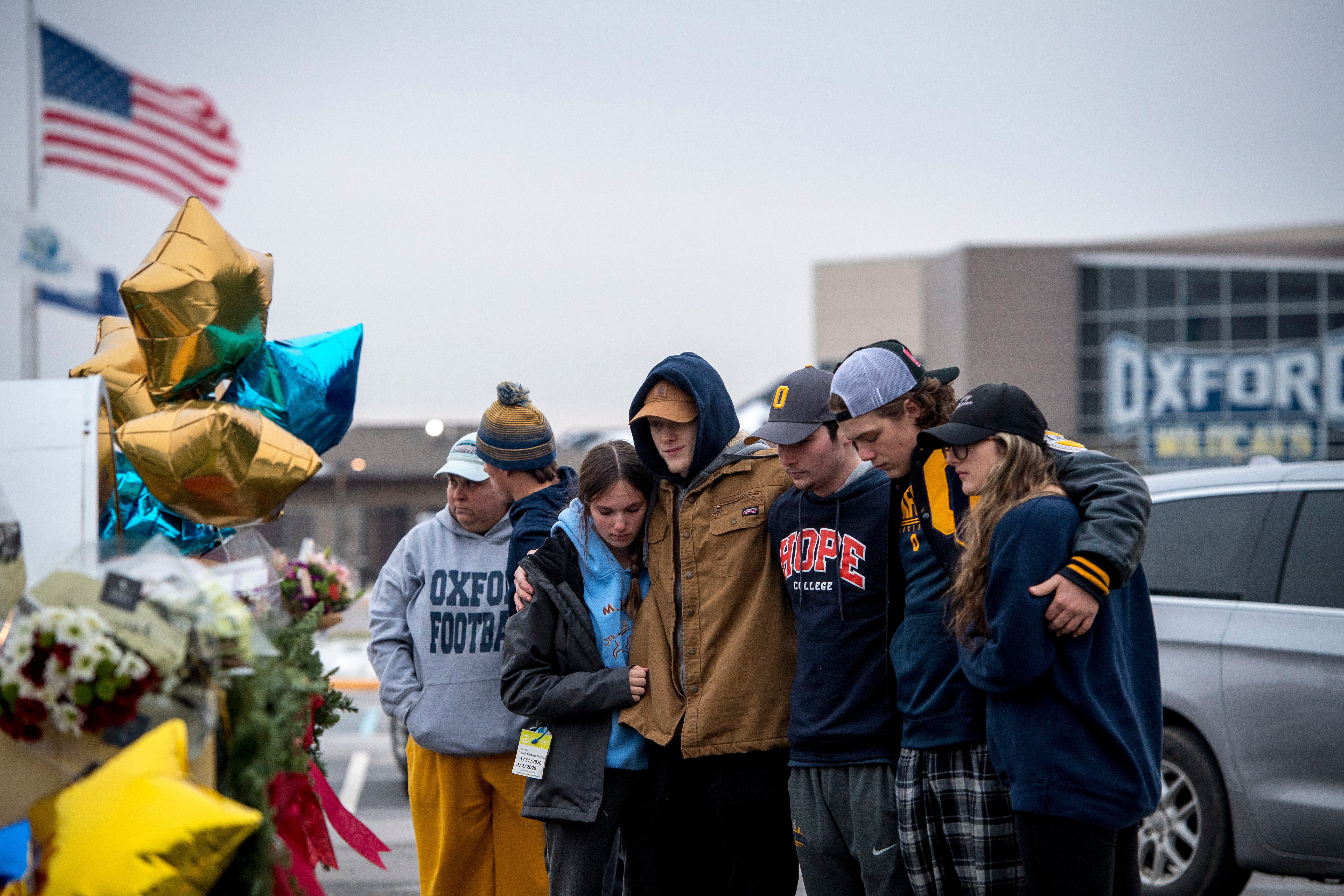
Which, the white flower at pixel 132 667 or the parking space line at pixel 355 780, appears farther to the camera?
the parking space line at pixel 355 780

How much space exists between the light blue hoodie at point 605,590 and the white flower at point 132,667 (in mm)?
1650

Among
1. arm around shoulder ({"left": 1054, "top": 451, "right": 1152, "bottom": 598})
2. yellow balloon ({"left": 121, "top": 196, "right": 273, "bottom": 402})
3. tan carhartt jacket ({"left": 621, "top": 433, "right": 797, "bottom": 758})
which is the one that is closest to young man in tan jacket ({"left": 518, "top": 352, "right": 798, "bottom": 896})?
tan carhartt jacket ({"left": 621, "top": 433, "right": 797, "bottom": 758})

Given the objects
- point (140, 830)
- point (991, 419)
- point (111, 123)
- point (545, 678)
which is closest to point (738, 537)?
point (545, 678)

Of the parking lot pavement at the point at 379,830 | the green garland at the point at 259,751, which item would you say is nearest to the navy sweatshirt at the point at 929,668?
the parking lot pavement at the point at 379,830

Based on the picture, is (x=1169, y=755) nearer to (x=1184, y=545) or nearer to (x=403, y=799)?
(x=1184, y=545)

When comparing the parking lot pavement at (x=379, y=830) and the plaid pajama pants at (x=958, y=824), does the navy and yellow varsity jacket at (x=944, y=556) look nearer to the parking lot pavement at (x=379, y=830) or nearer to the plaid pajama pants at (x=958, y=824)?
the plaid pajama pants at (x=958, y=824)

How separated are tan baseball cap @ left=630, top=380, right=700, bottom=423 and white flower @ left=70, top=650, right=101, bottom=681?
1822mm

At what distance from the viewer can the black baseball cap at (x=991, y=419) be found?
2844 mm

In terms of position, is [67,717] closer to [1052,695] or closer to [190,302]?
[190,302]

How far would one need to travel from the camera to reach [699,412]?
3383 mm

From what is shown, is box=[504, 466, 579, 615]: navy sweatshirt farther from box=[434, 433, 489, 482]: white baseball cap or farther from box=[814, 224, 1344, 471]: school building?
box=[814, 224, 1344, 471]: school building

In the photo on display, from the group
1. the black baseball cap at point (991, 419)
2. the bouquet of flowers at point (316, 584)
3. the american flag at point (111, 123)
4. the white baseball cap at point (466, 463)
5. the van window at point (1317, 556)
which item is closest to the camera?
the black baseball cap at point (991, 419)

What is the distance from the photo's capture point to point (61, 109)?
1434cm

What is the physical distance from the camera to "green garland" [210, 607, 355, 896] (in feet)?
6.43
